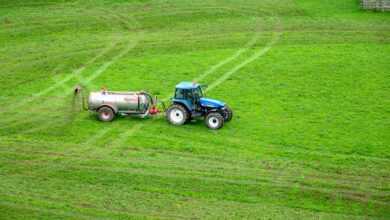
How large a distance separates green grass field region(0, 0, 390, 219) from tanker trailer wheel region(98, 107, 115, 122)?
0.40 metres

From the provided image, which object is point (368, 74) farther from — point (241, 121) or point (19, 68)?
point (19, 68)

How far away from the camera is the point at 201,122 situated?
34875 millimetres

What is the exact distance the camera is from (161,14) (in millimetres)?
51094

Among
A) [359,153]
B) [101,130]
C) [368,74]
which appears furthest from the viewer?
[368,74]

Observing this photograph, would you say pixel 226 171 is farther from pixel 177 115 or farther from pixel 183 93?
pixel 183 93

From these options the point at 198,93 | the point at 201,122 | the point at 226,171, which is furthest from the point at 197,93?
the point at 226,171

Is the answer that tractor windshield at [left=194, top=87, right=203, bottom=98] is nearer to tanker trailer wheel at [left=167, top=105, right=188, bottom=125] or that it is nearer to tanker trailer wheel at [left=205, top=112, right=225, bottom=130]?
tanker trailer wheel at [left=167, top=105, right=188, bottom=125]

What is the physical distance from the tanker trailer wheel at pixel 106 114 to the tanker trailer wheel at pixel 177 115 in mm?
2628

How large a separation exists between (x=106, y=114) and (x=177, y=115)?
328cm

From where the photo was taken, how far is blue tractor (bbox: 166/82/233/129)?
33844mm

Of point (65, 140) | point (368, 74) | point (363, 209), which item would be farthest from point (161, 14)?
point (363, 209)

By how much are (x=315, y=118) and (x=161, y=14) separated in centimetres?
1899

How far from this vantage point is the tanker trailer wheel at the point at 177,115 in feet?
111

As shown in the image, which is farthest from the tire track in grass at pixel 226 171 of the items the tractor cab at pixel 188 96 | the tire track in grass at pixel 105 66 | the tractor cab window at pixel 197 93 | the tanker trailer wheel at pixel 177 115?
the tire track in grass at pixel 105 66
